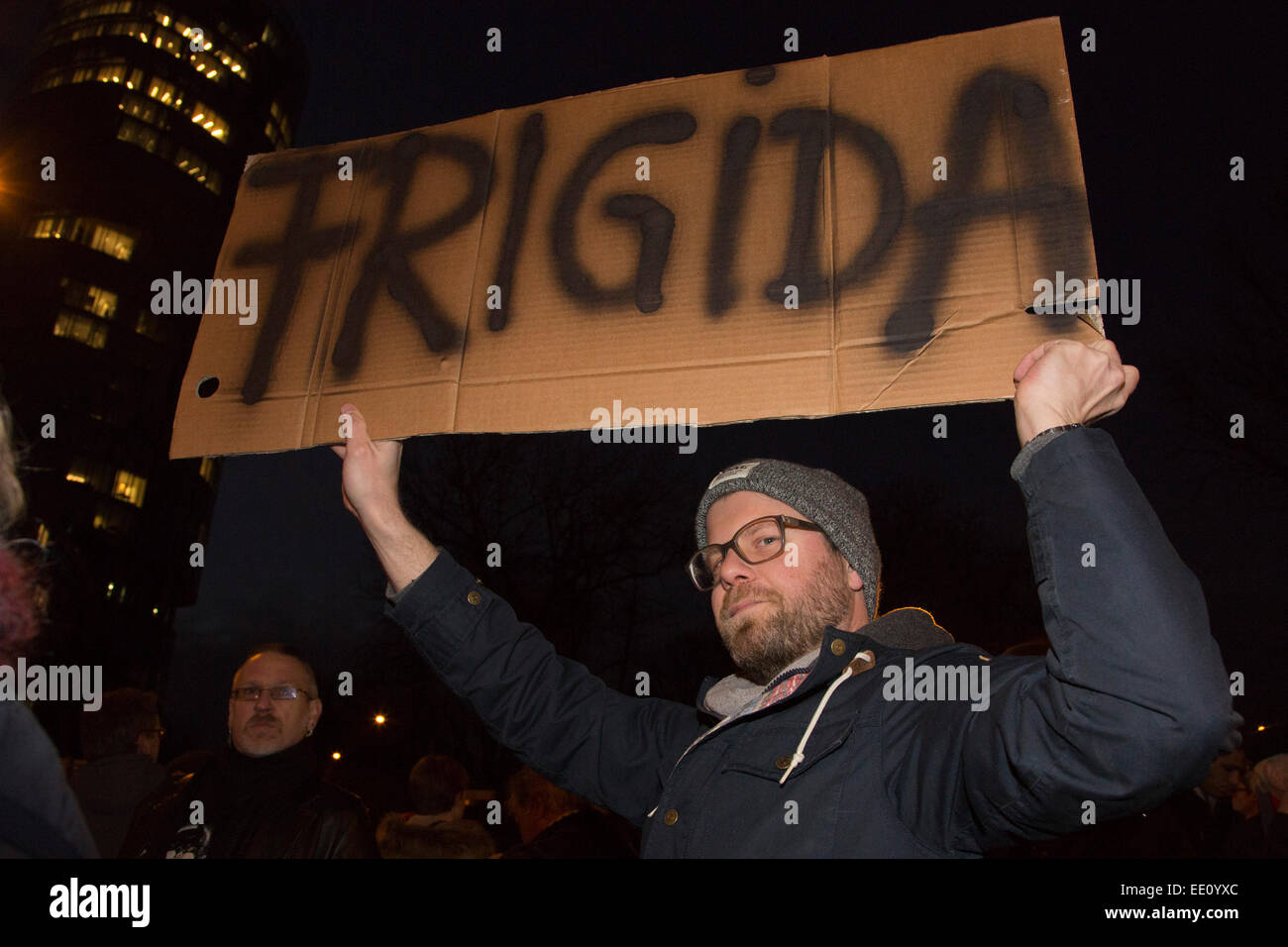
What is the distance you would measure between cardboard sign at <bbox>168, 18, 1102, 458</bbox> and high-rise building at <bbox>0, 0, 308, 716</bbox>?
48591mm

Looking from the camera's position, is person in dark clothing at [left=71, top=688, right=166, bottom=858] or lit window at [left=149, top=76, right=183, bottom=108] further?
lit window at [left=149, top=76, right=183, bottom=108]

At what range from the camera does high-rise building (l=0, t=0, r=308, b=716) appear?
4791 cm

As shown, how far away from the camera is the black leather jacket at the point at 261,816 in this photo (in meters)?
2.79

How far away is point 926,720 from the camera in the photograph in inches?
59.4

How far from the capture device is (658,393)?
6.84 feet

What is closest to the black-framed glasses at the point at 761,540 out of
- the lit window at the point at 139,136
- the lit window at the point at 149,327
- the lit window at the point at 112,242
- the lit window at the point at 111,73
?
the lit window at the point at 149,327

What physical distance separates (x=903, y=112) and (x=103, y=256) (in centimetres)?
6011

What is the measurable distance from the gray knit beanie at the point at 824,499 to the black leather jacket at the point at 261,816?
6.03 feet

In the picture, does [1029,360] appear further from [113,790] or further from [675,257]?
[113,790]

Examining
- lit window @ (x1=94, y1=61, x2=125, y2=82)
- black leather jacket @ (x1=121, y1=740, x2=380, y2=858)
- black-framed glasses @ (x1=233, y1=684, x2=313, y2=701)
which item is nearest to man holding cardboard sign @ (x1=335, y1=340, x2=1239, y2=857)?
black leather jacket @ (x1=121, y1=740, x2=380, y2=858)

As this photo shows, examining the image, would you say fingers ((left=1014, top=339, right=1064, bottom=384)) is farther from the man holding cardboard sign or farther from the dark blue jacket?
the dark blue jacket
